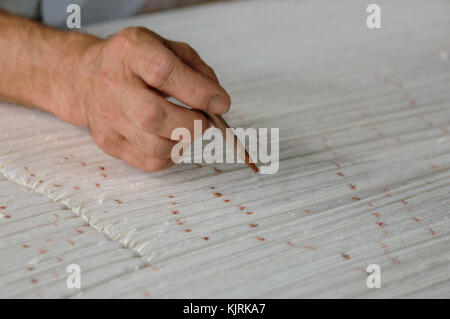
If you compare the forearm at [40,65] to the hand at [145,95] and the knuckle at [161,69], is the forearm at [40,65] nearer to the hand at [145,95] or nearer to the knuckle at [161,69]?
the hand at [145,95]

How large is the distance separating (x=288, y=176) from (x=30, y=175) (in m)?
0.41

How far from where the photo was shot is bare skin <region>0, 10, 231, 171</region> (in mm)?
847

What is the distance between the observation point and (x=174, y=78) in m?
0.84

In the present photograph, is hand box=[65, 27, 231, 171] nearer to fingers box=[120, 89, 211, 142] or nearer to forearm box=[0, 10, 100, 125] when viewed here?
fingers box=[120, 89, 211, 142]

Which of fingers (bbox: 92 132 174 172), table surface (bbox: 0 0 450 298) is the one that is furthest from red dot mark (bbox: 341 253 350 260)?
fingers (bbox: 92 132 174 172)

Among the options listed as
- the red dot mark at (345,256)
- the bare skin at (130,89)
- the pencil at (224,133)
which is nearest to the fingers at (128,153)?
the bare skin at (130,89)

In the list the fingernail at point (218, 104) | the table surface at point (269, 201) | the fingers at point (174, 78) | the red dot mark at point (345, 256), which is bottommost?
the red dot mark at point (345, 256)

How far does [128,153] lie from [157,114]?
0.12 metres

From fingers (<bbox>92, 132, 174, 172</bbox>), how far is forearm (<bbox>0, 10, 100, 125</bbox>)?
0.14 m

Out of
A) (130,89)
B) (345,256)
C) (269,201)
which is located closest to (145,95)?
(130,89)

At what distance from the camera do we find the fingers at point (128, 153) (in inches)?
36.3

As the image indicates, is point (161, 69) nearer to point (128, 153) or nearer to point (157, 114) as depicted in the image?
point (157, 114)
